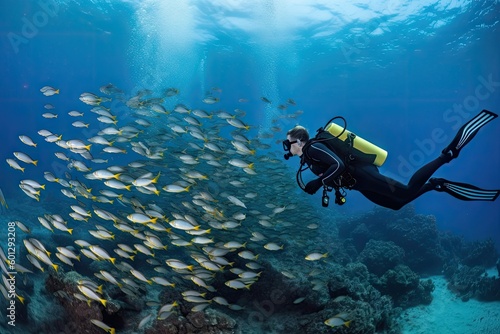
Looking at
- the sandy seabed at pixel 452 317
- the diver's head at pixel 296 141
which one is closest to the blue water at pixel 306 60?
the diver's head at pixel 296 141

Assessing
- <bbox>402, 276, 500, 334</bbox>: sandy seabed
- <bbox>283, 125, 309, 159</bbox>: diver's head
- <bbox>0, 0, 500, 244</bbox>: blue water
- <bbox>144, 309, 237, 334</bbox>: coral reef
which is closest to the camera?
<bbox>283, 125, 309, 159</bbox>: diver's head

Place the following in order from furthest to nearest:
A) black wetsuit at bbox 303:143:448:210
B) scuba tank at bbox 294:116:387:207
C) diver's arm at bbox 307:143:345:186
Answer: scuba tank at bbox 294:116:387:207, black wetsuit at bbox 303:143:448:210, diver's arm at bbox 307:143:345:186

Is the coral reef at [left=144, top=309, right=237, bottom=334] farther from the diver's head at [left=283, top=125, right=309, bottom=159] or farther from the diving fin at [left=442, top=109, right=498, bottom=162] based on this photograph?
the diving fin at [left=442, top=109, right=498, bottom=162]

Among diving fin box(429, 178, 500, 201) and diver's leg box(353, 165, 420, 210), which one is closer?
diver's leg box(353, 165, 420, 210)

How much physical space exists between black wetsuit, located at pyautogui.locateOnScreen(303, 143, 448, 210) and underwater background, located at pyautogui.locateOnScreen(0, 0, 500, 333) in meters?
3.08

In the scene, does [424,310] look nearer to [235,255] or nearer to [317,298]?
[317,298]

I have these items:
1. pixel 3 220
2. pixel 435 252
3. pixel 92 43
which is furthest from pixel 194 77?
pixel 435 252

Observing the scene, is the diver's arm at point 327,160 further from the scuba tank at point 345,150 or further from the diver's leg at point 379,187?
the diver's leg at point 379,187

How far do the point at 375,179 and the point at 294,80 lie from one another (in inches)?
2108

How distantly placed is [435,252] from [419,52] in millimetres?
27710

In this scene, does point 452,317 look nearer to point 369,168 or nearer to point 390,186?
point 390,186

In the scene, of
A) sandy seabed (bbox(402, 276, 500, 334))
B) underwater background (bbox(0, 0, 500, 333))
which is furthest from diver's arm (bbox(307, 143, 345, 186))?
sandy seabed (bbox(402, 276, 500, 334))

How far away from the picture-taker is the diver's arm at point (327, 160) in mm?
4371

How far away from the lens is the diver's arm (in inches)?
172
